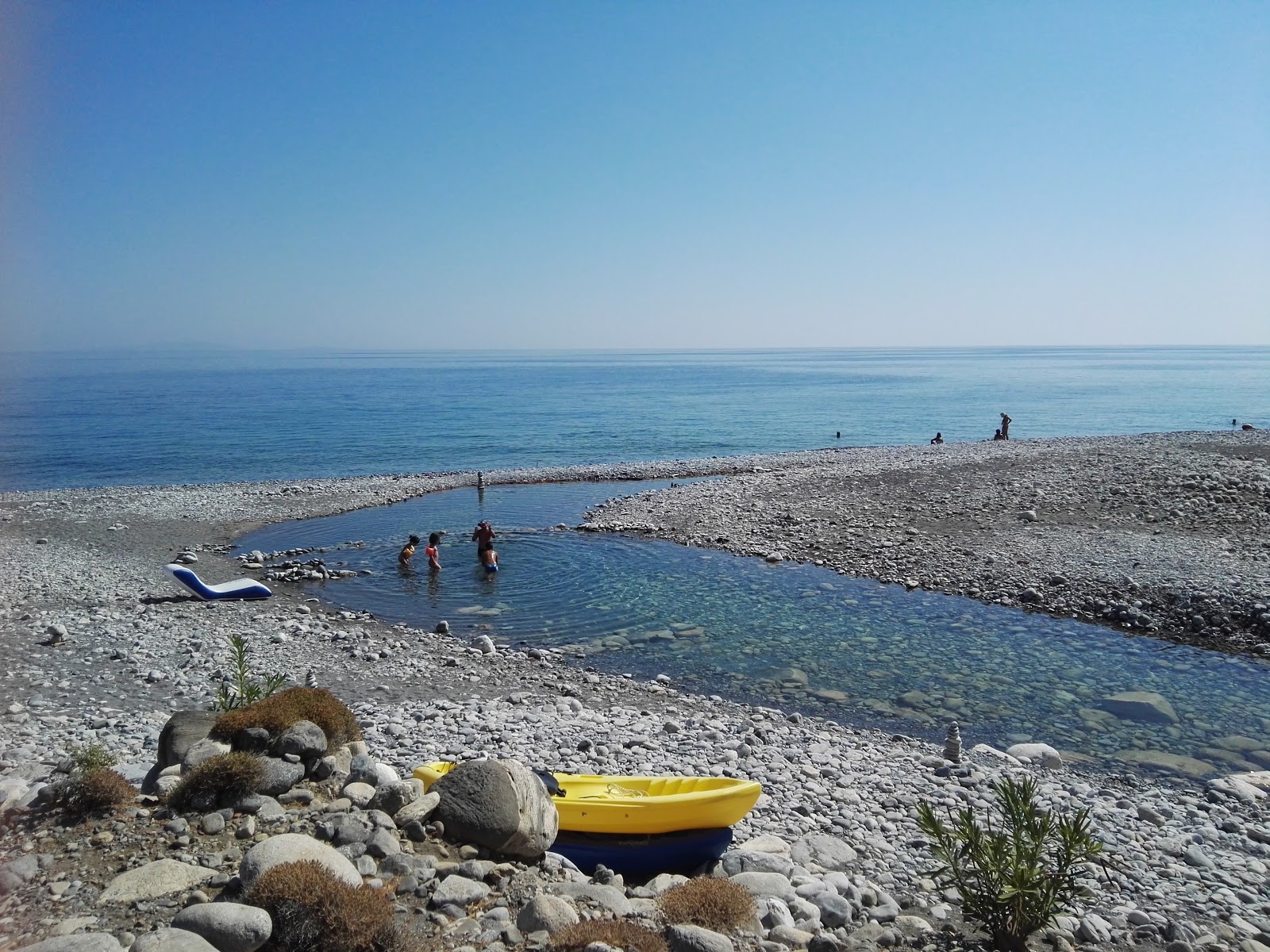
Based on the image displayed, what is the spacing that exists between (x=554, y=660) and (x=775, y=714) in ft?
19.3

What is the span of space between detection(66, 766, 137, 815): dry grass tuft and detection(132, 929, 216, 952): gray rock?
9.47 feet

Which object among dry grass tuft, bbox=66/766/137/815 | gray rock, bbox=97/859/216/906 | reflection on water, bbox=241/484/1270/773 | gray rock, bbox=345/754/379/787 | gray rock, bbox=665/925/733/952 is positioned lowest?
reflection on water, bbox=241/484/1270/773

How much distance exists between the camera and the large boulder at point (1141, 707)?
15641 mm

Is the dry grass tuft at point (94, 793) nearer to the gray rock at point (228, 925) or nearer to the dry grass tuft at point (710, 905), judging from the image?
the gray rock at point (228, 925)

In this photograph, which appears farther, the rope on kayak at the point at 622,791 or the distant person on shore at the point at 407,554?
the distant person on shore at the point at 407,554

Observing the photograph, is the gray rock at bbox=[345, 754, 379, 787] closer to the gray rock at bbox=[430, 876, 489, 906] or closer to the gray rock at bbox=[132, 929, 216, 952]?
the gray rock at bbox=[430, 876, 489, 906]

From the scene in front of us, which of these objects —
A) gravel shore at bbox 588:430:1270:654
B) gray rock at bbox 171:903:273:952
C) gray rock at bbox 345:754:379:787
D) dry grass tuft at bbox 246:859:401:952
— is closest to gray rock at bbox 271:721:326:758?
gray rock at bbox 345:754:379:787

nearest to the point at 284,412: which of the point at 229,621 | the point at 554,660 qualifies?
the point at 229,621

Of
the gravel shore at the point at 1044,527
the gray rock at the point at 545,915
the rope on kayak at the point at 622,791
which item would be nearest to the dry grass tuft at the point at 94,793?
the gray rock at the point at 545,915

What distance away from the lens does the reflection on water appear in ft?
51.2

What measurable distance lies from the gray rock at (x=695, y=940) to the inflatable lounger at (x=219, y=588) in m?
20.2

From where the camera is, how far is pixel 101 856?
26.0ft

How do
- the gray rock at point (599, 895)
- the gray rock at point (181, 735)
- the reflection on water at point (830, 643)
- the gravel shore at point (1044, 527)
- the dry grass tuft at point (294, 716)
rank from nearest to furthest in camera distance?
1. the gray rock at point (599, 895)
2. the gray rock at point (181, 735)
3. the dry grass tuft at point (294, 716)
4. the reflection on water at point (830, 643)
5. the gravel shore at point (1044, 527)

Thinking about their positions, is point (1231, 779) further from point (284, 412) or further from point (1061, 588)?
point (284, 412)
